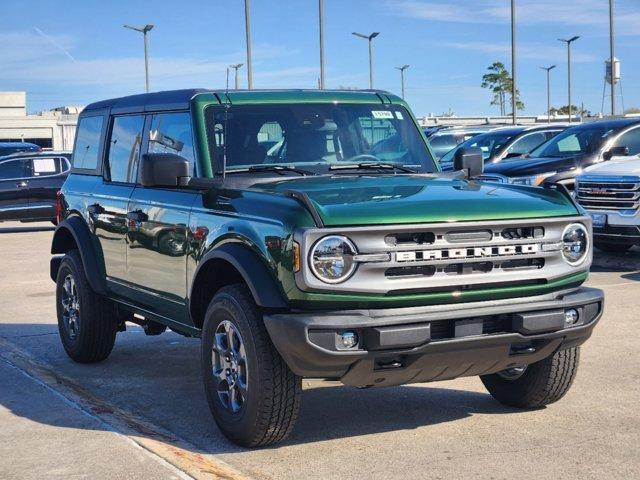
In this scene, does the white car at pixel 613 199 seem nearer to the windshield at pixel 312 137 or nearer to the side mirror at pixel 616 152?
the side mirror at pixel 616 152

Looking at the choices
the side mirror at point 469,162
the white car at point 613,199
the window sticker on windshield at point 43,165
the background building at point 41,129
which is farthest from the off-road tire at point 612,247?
the background building at point 41,129

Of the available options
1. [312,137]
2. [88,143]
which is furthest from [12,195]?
[312,137]

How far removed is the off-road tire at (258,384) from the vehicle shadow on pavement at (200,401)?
0.21 metres

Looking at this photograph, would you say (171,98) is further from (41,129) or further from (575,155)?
(41,129)

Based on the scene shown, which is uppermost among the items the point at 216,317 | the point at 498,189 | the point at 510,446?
the point at 498,189

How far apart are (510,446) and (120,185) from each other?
336cm

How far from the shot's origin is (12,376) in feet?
25.0

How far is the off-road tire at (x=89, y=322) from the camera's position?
25.6 feet

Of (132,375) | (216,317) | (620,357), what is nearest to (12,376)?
(132,375)

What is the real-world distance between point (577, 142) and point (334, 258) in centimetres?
1149

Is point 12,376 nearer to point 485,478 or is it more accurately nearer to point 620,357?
point 485,478

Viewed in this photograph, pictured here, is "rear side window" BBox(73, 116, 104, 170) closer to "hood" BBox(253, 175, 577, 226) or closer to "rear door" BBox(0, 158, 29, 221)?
"hood" BBox(253, 175, 577, 226)

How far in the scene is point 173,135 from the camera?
22.3ft

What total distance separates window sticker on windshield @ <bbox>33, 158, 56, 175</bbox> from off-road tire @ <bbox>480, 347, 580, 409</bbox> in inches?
703
